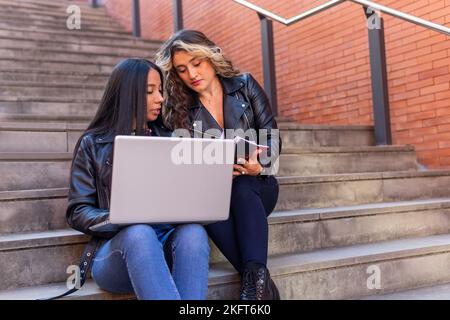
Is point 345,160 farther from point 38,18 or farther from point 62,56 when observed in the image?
point 38,18

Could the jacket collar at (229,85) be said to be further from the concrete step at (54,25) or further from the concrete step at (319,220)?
the concrete step at (54,25)

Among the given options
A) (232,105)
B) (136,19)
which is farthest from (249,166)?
(136,19)

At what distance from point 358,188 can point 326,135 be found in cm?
75

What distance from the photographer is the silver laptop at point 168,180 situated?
1.38 metres

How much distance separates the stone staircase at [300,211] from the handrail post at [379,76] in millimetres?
163

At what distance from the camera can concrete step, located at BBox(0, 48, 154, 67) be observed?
386 cm

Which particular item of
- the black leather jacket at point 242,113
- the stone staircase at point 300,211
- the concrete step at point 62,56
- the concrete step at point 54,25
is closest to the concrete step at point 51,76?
the stone staircase at point 300,211

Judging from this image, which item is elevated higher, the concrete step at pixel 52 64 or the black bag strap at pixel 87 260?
the concrete step at pixel 52 64

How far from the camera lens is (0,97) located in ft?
9.47

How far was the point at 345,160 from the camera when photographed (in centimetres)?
285

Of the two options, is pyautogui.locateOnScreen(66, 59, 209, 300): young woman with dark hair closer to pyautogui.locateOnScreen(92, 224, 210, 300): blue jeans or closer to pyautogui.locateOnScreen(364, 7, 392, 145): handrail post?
pyautogui.locateOnScreen(92, 224, 210, 300): blue jeans

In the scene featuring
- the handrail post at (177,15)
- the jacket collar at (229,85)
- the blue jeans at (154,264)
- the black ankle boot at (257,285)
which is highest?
the handrail post at (177,15)

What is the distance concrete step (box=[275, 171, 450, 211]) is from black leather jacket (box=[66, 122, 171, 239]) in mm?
896

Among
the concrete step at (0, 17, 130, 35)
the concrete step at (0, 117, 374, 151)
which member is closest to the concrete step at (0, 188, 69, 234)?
the concrete step at (0, 117, 374, 151)
